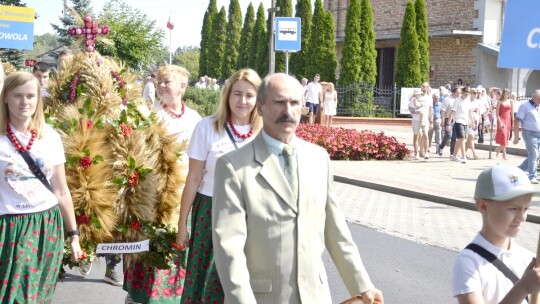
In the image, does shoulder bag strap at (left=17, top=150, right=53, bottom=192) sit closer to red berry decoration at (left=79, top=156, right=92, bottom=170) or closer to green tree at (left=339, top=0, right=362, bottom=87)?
red berry decoration at (left=79, top=156, right=92, bottom=170)

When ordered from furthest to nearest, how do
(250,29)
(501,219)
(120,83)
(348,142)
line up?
(250,29)
(348,142)
(120,83)
(501,219)

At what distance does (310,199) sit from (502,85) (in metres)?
35.6

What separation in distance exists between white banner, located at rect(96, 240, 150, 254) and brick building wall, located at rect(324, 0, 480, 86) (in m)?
32.9

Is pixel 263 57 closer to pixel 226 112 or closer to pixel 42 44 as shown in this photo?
pixel 226 112

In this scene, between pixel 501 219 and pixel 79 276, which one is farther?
pixel 79 276

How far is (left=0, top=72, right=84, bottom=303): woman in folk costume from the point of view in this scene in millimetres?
5008

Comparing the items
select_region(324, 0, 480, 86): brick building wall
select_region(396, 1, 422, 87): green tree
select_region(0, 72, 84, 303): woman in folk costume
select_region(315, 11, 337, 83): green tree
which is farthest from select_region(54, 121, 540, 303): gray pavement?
select_region(315, 11, 337, 83): green tree

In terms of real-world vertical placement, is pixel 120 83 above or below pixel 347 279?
above

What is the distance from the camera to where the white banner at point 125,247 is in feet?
19.7

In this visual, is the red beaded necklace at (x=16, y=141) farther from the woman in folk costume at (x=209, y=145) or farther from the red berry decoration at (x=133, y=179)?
the red berry decoration at (x=133, y=179)

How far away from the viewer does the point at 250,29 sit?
53406 millimetres

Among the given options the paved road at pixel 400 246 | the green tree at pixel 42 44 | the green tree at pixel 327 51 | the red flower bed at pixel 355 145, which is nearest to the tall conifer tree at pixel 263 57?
the green tree at pixel 327 51

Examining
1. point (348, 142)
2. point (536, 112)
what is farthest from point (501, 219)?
point (348, 142)

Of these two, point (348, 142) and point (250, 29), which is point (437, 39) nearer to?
point (250, 29)
